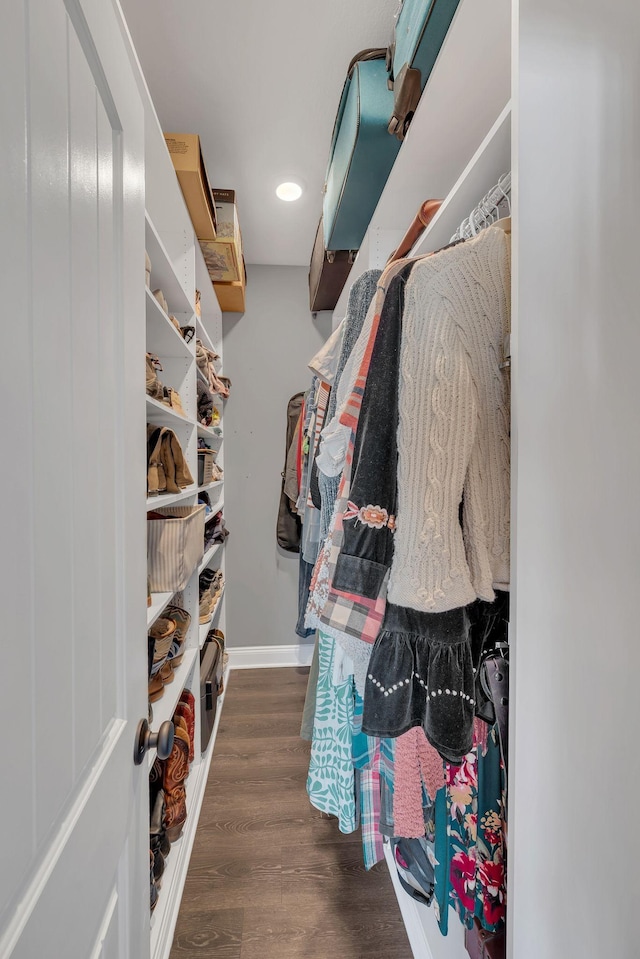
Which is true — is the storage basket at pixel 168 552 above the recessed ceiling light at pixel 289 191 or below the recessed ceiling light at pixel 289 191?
below

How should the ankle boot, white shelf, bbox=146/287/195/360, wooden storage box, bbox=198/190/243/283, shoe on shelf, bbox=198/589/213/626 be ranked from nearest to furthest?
white shelf, bbox=146/287/195/360
the ankle boot
wooden storage box, bbox=198/190/243/283
shoe on shelf, bbox=198/589/213/626

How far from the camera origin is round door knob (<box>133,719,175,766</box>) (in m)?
0.61

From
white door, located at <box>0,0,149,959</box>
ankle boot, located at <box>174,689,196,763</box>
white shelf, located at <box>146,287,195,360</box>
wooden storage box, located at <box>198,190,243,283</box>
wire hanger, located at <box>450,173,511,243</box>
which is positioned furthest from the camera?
wooden storage box, located at <box>198,190,243,283</box>

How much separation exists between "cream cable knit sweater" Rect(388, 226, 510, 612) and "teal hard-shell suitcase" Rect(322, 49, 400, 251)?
64 centimetres

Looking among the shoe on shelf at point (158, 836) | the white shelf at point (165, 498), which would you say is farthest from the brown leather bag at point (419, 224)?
the shoe on shelf at point (158, 836)

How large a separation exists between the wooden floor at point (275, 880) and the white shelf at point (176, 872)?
1.3 inches

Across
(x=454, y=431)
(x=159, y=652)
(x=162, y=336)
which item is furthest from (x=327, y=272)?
(x=159, y=652)

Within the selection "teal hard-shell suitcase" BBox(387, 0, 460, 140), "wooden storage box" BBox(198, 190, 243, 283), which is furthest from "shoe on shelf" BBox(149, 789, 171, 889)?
"wooden storage box" BBox(198, 190, 243, 283)

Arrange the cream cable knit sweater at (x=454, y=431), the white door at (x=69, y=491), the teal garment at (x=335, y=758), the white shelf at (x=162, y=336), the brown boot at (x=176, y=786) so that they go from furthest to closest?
the brown boot at (x=176, y=786) < the white shelf at (x=162, y=336) < the teal garment at (x=335, y=758) < the cream cable knit sweater at (x=454, y=431) < the white door at (x=69, y=491)

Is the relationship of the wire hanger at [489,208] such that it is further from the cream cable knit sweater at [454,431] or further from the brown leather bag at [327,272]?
the brown leather bag at [327,272]

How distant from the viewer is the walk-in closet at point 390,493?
377 millimetres

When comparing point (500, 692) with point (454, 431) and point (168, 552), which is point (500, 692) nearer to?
point (454, 431)

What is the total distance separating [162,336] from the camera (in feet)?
4.29

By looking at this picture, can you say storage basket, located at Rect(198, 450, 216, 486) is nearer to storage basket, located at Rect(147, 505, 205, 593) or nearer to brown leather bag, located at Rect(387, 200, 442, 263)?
storage basket, located at Rect(147, 505, 205, 593)
